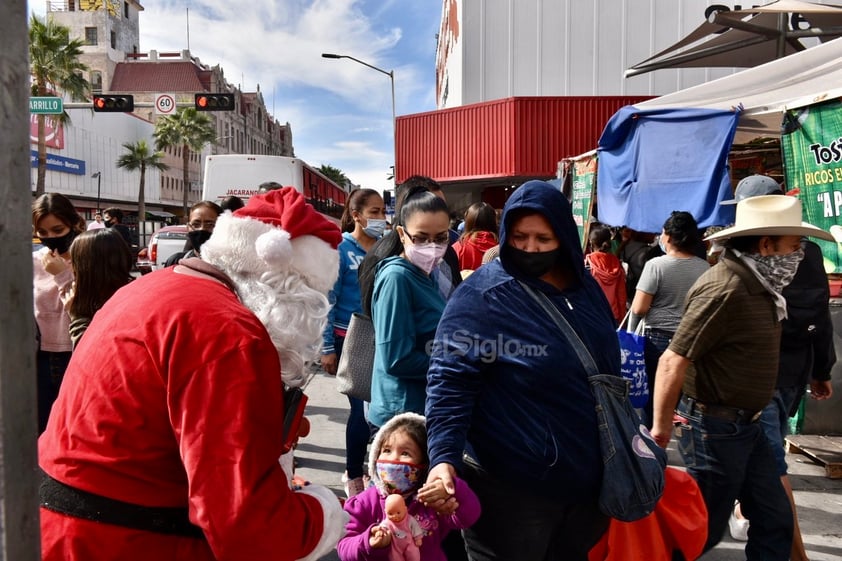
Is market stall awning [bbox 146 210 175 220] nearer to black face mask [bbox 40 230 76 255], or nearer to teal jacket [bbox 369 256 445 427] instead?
black face mask [bbox 40 230 76 255]

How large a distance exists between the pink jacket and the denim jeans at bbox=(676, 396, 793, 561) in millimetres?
3281

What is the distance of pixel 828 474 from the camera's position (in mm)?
4730

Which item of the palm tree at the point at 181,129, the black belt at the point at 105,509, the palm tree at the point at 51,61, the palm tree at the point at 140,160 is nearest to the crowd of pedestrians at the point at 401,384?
the black belt at the point at 105,509

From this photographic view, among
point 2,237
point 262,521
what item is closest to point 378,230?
point 262,521

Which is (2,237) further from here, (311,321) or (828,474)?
(828,474)

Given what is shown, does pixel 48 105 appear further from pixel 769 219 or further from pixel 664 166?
pixel 769 219

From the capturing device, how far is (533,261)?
221 centimetres

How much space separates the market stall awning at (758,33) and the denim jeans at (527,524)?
664 centimetres

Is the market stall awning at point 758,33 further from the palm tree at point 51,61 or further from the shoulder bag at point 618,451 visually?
the palm tree at point 51,61

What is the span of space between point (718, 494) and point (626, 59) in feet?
65.7

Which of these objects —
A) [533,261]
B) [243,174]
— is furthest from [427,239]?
[243,174]

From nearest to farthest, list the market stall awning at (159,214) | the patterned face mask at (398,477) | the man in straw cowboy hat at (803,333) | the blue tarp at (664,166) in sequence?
the patterned face mask at (398,477) → the man in straw cowboy hat at (803,333) → the blue tarp at (664,166) → the market stall awning at (159,214)

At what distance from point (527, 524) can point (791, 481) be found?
351 cm

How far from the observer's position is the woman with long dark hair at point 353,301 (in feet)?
13.3
